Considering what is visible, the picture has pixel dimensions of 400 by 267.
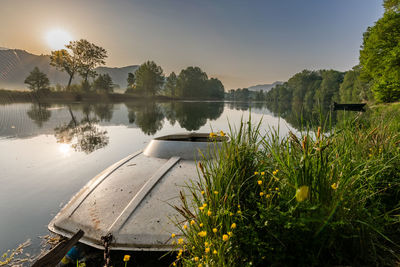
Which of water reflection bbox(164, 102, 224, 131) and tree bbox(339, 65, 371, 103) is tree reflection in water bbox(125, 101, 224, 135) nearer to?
water reflection bbox(164, 102, 224, 131)

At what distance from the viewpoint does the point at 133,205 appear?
377cm

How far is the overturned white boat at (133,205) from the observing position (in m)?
3.24

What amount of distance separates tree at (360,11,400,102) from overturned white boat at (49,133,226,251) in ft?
105

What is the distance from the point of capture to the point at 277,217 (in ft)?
5.99

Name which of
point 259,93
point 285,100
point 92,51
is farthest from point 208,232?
point 259,93

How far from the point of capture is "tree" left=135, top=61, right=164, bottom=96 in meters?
94.9

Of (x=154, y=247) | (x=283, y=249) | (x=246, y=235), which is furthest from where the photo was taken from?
(x=154, y=247)

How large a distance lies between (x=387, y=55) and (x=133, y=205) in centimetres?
3607

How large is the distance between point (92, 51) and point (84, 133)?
70247 mm

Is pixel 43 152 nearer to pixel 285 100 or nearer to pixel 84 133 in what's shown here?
pixel 84 133

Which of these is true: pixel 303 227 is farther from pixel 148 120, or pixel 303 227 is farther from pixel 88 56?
pixel 88 56

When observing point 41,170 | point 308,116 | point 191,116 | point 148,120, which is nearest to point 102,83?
point 191,116

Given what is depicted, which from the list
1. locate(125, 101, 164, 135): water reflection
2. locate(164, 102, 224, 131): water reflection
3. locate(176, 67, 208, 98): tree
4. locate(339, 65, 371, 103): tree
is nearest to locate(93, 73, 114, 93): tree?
locate(164, 102, 224, 131): water reflection

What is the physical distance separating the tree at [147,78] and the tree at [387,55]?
86.1m
